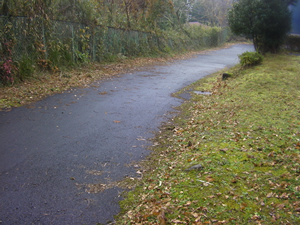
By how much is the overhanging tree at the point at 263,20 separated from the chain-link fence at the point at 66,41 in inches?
306

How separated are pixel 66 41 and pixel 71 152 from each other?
10.6 m

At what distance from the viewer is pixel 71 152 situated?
5488mm

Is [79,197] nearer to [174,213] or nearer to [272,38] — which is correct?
[174,213]

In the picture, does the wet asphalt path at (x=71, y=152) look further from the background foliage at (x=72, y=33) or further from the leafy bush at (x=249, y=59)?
the leafy bush at (x=249, y=59)

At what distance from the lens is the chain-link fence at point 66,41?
444 inches

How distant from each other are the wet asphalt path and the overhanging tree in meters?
10.0

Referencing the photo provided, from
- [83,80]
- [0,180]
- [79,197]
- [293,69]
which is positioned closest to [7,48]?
[83,80]

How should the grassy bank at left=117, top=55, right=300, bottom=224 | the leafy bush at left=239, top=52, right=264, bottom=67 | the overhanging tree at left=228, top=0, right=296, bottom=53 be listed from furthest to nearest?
1. the overhanging tree at left=228, top=0, right=296, bottom=53
2. the leafy bush at left=239, top=52, right=264, bottom=67
3. the grassy bank at left=117, top=55, right=300, bottom=224

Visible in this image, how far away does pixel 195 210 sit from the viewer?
137 inches

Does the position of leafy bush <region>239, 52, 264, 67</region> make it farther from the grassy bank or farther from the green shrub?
the green shrub

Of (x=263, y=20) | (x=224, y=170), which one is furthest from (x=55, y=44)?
(x=263, y=20)

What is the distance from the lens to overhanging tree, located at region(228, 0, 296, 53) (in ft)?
55.8

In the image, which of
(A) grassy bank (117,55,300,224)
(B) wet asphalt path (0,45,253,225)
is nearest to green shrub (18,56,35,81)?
(B) wet asphalt path (0,45,253,225)

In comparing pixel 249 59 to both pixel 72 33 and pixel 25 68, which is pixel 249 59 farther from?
pixel 25 68
